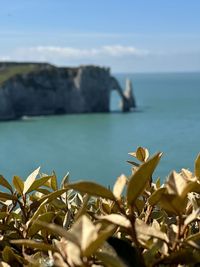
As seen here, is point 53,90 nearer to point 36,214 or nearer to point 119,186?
point 36,214

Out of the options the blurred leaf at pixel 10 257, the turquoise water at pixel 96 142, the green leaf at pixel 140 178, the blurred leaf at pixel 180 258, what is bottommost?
the turquoise water at pixel 96 142

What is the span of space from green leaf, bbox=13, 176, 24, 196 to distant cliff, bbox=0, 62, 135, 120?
5445cm

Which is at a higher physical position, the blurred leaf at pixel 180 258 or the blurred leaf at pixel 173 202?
the blurred leaf at pixel 173 202

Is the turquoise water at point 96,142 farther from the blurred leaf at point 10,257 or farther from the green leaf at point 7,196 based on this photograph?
the blurred leaf at point 10,257

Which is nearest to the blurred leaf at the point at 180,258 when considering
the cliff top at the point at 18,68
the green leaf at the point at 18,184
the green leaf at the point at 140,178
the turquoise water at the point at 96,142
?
the green leaf at the point at 140,178

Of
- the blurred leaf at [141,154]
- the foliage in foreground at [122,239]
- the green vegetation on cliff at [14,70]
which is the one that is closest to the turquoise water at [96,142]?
the green vegetation on cliff at [14,70]

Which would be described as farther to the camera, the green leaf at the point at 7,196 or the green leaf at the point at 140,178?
the green leaf at the point at 7,196

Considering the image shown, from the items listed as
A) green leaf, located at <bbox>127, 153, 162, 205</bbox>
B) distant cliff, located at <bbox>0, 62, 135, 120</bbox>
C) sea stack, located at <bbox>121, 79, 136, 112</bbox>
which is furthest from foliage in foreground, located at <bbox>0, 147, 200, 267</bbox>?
sea stack, located at <bbox>121, 79, 136, 112</bbox>

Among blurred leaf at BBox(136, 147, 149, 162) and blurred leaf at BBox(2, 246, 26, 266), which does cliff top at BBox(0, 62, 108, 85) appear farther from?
blurred leaf at BBox(2, 246, 26, 266)

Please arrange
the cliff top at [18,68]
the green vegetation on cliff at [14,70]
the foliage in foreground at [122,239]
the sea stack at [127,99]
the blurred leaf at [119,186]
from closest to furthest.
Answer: the foliage in foreground at [122,239]
the blurred leaf at [119,186]
the green vegetation on cliff at [14,70]
the cliff top at [18,68]
the sea stack at [127,99]

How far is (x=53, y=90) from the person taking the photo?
57875 mm

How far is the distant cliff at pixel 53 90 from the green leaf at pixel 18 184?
54.5 meters

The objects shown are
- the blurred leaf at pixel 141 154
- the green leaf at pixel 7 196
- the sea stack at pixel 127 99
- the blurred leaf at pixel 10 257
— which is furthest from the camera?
the sea stack at pixel 127 99

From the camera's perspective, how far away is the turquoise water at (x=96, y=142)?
2980 cm
